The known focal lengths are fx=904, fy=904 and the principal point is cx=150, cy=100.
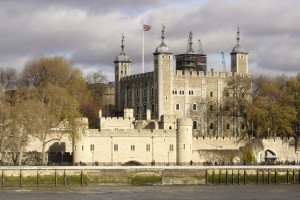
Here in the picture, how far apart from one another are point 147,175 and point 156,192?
24.0ft

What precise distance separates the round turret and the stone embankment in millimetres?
8280

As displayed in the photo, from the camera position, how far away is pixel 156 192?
240 feet

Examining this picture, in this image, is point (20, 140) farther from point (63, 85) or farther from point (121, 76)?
point (121, 76)

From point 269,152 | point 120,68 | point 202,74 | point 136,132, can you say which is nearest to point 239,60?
point 202,74

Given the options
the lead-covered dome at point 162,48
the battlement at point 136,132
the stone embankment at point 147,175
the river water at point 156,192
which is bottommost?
the river water at point 156,192

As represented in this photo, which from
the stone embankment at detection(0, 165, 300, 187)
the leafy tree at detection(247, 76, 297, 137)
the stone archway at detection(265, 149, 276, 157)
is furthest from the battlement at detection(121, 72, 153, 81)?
the stone embankment at detection(0, 165, 300, 187)

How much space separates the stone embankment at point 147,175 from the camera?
77875mm

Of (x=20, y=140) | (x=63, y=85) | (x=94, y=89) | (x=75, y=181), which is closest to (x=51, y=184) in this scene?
(x=75, y=181)

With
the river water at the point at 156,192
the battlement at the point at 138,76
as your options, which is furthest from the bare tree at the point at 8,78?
the river water at the point at 156,192

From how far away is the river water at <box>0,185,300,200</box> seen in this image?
69438 mm

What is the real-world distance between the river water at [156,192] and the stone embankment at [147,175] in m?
A: 1.96

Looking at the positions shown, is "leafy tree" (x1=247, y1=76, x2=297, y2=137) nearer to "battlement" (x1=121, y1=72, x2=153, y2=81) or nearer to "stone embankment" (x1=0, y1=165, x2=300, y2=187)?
"stone embankment" (x1=0, y1=165, x2=300, y2=187)

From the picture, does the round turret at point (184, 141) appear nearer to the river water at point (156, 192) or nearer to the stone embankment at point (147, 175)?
the stone embankment at point (147, 175)

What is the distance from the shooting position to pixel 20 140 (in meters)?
85.0
